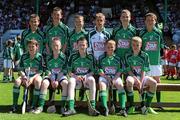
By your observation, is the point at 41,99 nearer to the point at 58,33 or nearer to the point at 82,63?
the point at 82,63

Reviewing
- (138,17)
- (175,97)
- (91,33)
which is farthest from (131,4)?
(91,33)

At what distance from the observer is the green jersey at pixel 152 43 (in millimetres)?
9461

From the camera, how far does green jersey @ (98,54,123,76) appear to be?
29.8ft

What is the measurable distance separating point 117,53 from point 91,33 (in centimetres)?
66

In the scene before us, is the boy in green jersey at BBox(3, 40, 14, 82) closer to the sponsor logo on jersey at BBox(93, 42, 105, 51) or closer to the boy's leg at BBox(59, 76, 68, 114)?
the sponsor logo on jersey at BBox(93, 42, 105, 51)

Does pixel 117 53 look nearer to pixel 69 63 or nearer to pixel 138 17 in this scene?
pixel 69 63

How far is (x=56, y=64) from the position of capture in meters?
9.21

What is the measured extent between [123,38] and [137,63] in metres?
0.65

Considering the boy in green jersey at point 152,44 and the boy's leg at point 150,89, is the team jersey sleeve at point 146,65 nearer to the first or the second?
the boy's leg at point 150,89

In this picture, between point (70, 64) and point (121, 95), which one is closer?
point (121, 95)

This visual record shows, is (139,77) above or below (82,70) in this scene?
below

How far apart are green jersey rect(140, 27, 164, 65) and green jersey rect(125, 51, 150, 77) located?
0.42 m

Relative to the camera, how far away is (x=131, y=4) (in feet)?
106

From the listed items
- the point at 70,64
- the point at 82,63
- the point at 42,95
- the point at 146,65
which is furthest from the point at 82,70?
the point at 146,65
